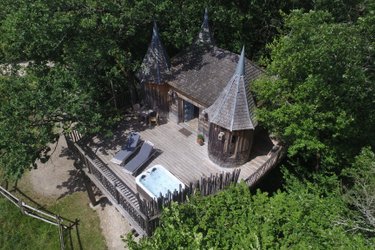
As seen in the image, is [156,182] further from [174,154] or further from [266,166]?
[266,166]

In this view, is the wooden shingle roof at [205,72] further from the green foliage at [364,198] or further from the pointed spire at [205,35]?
the green foliage at [364,198]

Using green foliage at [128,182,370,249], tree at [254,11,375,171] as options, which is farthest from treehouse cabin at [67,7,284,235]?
green foliage at [128,182,370,249]

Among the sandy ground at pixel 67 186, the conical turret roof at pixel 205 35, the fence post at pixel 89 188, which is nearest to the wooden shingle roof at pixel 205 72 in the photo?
the conical turret roof at pixel 205 35

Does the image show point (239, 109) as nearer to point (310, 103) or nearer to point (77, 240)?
point (310, 103)

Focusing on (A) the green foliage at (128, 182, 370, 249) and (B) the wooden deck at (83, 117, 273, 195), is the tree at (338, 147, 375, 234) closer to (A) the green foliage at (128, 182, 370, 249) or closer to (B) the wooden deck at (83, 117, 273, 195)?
(A) the green foliage at (128, 182, 370, 249)

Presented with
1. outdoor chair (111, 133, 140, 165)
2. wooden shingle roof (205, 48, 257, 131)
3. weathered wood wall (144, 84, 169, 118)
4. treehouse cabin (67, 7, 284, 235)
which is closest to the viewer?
treehouse cabin (67, 7, 284, 235)

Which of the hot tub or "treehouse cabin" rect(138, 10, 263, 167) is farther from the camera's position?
"treehouse cabin" rect(138, 10, 263, 167)
